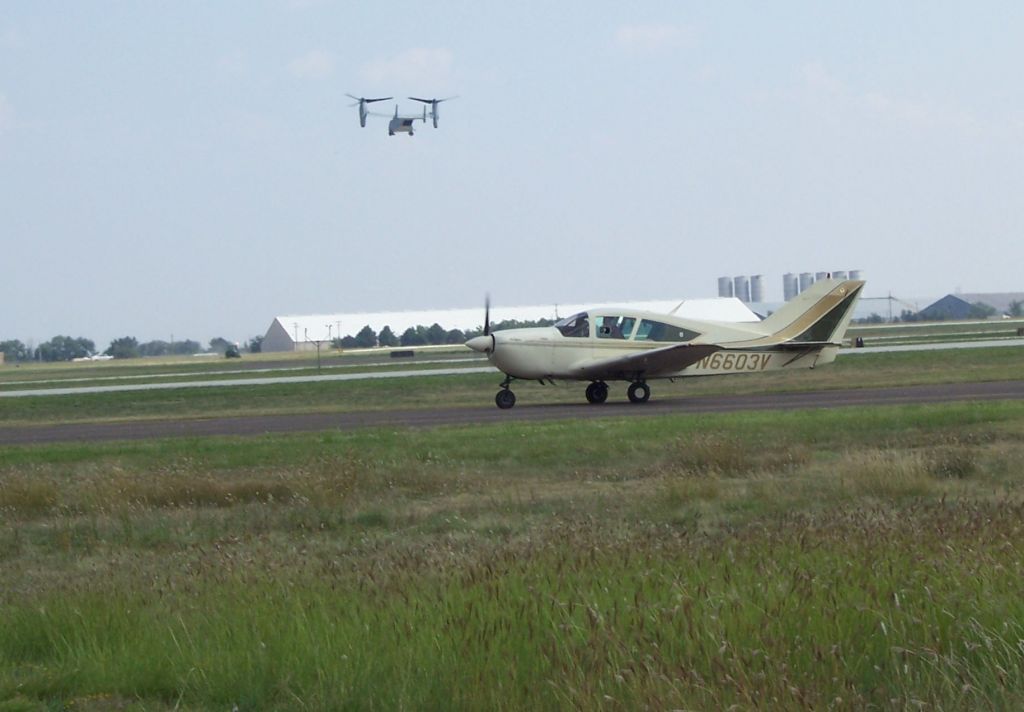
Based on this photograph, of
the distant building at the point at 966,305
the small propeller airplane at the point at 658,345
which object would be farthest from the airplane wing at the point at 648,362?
the distant building at the point at 966,305

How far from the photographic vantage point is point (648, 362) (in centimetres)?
2966

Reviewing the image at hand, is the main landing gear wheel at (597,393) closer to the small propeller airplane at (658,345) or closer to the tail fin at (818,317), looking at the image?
the small propeller airplane at (658,345)

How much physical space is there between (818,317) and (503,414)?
343 inches

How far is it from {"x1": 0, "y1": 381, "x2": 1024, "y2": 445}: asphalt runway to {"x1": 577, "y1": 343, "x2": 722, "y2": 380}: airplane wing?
2.55 ft

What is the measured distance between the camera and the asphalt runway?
25.3 m

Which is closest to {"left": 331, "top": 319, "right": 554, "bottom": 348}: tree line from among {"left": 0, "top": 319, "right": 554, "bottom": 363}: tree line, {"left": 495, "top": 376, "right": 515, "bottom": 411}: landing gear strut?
{"left": 0, "top": 319, "right": 554, "bottom": 363}: tree line

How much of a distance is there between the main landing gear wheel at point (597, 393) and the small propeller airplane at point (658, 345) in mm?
25

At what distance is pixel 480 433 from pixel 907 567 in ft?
47.6

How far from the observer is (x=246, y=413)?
1304 inches

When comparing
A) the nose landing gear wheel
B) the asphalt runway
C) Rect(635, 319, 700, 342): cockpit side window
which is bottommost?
the asphalt runway

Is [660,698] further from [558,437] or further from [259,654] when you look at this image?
[558,437]

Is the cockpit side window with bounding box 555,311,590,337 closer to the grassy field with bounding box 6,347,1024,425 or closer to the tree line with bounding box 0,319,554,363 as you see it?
the grassy field with bounding box 6,347,1024,425

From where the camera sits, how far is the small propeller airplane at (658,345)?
29.6 m

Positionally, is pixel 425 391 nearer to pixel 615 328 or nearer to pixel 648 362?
pixel 615 328
